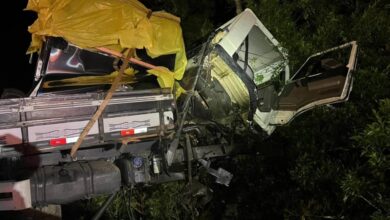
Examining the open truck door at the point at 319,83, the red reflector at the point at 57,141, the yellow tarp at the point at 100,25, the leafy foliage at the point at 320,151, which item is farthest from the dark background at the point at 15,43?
the open truck door at the point at 319,83

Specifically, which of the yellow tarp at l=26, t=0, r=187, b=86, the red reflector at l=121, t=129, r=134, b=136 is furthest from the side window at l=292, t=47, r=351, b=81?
the red reflector at l=121, t=129, r=134, b=136

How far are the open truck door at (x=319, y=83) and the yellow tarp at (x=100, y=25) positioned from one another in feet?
6.35

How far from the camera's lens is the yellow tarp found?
4531 millimetres

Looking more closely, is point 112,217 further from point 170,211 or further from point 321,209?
point 321,209

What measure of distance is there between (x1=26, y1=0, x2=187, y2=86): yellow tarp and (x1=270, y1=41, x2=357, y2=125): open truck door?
1.93 metres

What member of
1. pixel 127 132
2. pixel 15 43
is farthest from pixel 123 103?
pixel 15 43

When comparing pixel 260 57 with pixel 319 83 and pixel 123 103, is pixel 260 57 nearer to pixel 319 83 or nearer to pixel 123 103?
pixel 319 83

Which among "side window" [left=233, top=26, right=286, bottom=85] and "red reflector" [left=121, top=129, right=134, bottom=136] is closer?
"red reflector" [left=121, top=129, right=134, bottom=136]

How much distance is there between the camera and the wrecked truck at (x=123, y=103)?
438cm

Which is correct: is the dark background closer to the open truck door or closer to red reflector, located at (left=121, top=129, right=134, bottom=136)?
red reflector, located at (left=121, top=129, right=134, bottom=136)

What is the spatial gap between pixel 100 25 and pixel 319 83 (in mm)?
2882

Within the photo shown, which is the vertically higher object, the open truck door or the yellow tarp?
the yellow tarp

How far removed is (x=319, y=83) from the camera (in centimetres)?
581

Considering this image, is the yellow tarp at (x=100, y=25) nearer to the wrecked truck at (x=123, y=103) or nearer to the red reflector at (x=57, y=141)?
the wrecked truck at (x=123, y=103)
